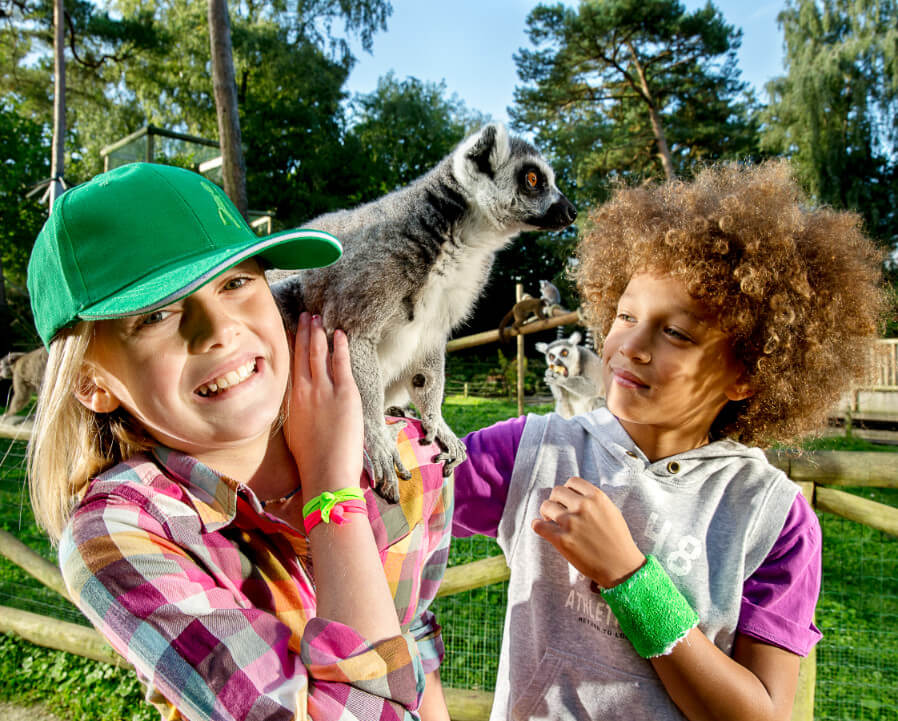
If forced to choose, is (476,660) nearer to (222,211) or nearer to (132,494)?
(132,494)

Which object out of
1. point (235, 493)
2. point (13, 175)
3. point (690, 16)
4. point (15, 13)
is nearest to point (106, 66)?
point (15, 13)

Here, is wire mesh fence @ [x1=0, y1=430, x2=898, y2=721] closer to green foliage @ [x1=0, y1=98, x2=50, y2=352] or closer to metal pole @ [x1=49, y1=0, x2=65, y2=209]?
metal pole @ [x1=49, y1=0, x2=65, y2=209]

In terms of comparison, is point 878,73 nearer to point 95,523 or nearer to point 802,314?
point 802,314

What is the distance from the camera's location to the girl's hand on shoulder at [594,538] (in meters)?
0.88

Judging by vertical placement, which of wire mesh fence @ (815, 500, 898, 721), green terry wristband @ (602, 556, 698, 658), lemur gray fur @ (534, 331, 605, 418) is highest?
green terry wristband @ (602, 556, 698, 658)

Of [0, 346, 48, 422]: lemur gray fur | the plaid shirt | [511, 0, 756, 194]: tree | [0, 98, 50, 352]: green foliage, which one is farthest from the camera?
[0, 98, 50, 352]: green foliage

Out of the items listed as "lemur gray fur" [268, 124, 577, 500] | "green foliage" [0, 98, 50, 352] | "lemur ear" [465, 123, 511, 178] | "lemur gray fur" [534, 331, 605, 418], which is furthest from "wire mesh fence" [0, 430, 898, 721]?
"green foliage" [0, 98, 50, 352]

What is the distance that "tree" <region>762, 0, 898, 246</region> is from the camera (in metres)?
14.2

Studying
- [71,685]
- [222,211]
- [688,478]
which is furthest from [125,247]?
[71,685]

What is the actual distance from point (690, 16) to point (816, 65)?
471 centimetres

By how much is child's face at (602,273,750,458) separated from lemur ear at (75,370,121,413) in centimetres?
80

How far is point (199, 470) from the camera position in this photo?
767 mm

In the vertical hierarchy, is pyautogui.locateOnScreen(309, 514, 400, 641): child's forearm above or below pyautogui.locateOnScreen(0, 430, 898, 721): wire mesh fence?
above

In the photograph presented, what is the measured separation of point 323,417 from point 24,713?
→ 297 cm
